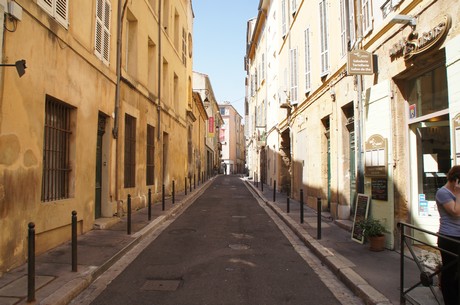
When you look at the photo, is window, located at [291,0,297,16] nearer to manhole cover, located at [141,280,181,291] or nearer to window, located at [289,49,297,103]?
window, located at [289,49,297,103]

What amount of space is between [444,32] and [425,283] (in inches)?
138

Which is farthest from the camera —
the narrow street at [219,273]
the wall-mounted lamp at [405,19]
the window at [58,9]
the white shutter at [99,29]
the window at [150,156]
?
the window at [150,156]

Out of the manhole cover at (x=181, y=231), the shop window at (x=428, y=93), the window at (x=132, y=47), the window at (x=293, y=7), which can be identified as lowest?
the manhole cover at (x=181, y=231)

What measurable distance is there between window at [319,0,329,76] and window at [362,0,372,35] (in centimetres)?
287

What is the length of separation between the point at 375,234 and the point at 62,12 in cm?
740

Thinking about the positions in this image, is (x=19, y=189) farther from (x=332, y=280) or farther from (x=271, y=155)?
(x=271, y=155)

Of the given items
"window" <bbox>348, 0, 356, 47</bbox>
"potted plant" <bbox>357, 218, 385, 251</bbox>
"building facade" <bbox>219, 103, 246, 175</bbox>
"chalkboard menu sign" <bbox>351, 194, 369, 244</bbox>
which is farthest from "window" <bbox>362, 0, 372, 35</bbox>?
"building facade" <bbox>219, 103, 246, 175</bbox>

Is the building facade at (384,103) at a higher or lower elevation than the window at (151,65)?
lower

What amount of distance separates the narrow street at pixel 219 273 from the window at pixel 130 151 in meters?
3.42

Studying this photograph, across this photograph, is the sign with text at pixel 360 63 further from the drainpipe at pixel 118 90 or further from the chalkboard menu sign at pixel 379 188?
the drainpipe at pixel 118 90

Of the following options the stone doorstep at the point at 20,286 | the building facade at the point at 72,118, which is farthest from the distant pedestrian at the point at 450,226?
the building facade at the point at 72,118

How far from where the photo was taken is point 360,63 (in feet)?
24.7

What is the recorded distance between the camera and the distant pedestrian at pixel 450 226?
149 inches

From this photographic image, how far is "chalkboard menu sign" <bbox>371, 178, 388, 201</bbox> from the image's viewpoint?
732 cm
